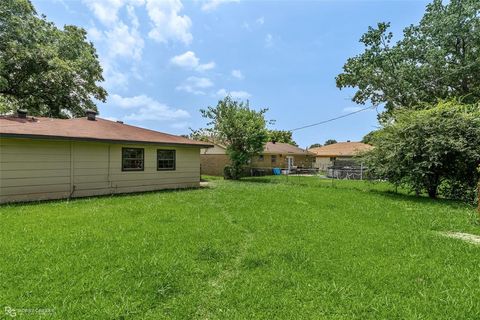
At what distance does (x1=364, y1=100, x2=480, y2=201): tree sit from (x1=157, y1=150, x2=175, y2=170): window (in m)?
8.71

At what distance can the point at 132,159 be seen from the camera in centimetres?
1164

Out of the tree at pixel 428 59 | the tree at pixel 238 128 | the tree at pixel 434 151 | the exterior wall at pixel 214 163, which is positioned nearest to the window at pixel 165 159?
the tree at pixel 238 128

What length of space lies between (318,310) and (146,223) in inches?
165

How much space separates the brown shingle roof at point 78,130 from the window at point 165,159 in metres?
0.55

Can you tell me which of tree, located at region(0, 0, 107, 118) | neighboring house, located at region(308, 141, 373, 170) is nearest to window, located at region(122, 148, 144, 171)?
tree, located at region(0, 0, 107, 118)

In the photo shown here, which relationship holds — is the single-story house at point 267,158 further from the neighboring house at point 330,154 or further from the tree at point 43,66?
the tree at point 43,66

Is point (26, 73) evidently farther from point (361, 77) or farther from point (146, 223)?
point (361, 77)

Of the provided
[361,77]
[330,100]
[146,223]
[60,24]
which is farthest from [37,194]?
[330,100]

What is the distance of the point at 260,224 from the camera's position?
245 inches

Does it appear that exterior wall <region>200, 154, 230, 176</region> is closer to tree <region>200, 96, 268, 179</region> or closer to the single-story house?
the single-story house

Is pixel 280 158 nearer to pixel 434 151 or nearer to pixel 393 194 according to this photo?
pixel 393 194

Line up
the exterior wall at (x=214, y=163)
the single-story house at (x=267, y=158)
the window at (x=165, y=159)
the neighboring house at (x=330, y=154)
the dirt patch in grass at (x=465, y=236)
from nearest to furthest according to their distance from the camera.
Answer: the dirt patch in grass at (x=465, y=236) < the window at (x=165, y=159) < the exterior wall at (x=214, y=163) < the single-story house at (x=267, y=158) < the neighboring house at (x=330, y=154)

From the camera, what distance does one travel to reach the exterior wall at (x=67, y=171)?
8.59 m

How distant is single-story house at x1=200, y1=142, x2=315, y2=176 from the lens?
24.4 m
